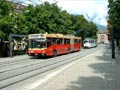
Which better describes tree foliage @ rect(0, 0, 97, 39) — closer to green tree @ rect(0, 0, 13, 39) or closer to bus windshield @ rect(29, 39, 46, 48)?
green tree @ rect(0, 0, 13, 39)

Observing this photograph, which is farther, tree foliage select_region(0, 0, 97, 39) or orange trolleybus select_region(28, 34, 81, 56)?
tree foliage select_region(0, 0, 97, 39)

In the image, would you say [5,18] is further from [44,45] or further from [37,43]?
[44,45]

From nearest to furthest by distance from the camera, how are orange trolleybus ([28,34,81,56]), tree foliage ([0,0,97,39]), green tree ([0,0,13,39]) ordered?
1. orange trolleybus ([28,34,81,56])
2. green tree ([0,0,13,39])
3. tree foliage ([0,0,97,39])

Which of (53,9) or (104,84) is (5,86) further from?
(53,9)

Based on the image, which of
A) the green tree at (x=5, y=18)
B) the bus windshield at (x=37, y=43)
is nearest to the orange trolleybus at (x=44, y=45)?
the bus windshield at (x=37, y=43)

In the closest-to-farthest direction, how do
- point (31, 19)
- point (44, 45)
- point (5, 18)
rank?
point (44, 45) → point (5, 18) → point (31, 19)

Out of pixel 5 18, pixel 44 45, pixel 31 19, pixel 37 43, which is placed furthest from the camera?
pixel 31 19

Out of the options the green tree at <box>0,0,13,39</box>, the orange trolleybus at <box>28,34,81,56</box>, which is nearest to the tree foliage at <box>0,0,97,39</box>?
the green tree at <box>0,0,13,39</box>

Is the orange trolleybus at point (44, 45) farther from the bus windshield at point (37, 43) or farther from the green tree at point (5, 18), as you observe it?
the green tree at point (5, 18)

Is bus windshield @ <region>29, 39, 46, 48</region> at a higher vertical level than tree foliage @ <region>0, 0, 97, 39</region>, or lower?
lower

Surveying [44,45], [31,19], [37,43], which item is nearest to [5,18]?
[37,43]

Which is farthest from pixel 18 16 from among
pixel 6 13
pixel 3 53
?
pixel 3 53

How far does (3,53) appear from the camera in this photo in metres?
37.3

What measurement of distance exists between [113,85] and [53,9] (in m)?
46.5
